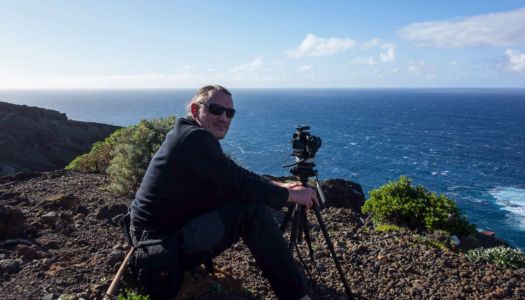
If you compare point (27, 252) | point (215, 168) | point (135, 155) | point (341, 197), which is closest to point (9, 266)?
point (27, 252)

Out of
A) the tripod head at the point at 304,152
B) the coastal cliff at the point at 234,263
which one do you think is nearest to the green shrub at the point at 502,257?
the coastal cliff at the point at 234,263

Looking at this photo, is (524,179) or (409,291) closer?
(409,291)

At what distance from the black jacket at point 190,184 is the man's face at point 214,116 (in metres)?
0.18

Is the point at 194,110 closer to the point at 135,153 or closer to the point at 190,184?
the point at 190,184

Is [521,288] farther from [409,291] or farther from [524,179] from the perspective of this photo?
[524,179]

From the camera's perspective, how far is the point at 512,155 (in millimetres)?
55688

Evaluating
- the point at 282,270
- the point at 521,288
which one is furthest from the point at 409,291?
the point at 282,270

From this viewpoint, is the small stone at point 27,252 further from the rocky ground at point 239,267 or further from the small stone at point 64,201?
the small stone at point 64,201

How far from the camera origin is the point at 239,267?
16.7 feet

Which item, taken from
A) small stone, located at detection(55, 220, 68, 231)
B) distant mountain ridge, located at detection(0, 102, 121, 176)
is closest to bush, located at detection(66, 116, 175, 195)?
small stone, located at detection(55, 220, 68, 231)

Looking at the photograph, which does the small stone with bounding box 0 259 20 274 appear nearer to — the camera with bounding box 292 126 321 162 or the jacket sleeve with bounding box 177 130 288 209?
the jacket sleeve with bounding box 177 130 288 209

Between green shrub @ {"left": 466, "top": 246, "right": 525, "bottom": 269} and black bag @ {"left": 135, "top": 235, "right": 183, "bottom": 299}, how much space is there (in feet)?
12.8

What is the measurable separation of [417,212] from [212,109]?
→ 556 centimetres

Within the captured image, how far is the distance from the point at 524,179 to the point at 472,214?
53.0ft
